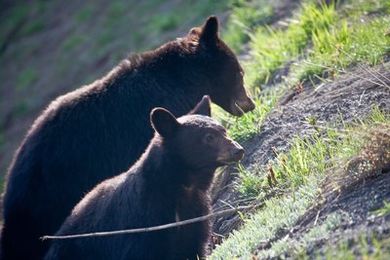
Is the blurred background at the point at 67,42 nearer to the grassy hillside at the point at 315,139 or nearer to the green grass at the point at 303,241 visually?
the grassy hillside at the point at 315,139

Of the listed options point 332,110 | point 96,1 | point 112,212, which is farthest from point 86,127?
point 96,1

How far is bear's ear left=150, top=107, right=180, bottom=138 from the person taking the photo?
763cm

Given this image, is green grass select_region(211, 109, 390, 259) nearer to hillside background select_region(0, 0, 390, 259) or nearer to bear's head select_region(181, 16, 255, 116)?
hillside background select_region(0, 0, 390, 259)

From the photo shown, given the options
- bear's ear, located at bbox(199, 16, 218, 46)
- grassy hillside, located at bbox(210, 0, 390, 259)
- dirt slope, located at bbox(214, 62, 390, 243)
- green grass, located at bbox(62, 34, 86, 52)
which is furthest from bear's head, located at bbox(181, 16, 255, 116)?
green grass, located at bbox(62, 34, 86, 52)

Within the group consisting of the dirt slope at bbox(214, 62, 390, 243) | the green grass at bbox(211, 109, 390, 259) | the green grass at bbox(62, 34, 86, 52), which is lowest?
the green grass at bbox(62, 34, 86, 52)

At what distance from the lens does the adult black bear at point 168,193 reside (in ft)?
24.9

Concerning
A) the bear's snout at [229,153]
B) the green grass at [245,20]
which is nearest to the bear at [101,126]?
the bear's snout at [229,153]

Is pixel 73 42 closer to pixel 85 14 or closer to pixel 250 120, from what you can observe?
pixel 85 14

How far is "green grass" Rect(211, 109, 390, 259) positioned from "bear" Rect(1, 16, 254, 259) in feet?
4.66

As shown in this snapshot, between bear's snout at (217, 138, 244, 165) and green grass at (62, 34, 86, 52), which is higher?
bear's snout at (217, 138, 244, 165)

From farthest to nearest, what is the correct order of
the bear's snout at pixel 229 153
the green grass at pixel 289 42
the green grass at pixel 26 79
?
the green grass at pixel 26 79 < the green grass at pixel 289 42 < the bear's snout at pixel 229 153

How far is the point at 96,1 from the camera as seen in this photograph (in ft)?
70.1

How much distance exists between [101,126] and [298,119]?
77.7 inches

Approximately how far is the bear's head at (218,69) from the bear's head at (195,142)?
227 centimetres
